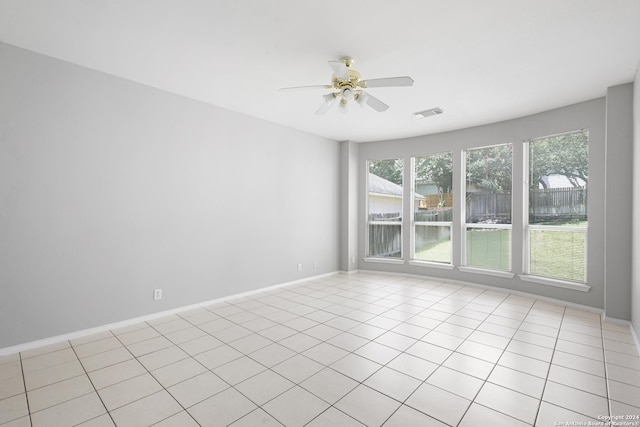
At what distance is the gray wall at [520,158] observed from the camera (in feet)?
12.5

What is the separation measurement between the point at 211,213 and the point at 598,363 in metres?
4.32

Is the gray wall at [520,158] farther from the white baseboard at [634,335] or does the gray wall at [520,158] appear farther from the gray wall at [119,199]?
the gray wall at [119,199]

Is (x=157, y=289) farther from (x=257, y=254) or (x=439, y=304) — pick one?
(x=439, y=304)

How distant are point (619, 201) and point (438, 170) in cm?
258

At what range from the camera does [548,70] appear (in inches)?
121

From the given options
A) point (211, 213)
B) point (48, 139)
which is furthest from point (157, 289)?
point (48, 139)

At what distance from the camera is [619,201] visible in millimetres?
3418

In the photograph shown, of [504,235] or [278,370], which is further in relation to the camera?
[504,235]

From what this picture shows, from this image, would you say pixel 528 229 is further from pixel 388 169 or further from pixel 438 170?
pixel 388 169

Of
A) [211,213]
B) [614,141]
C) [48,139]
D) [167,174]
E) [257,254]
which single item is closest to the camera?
[48,139]

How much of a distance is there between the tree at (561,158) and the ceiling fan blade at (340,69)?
3434 mm

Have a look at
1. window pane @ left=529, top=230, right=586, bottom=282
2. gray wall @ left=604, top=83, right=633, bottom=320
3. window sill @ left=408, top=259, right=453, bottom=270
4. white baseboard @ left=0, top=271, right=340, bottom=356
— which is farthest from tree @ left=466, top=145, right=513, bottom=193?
white baseboard @ left=0, top=271, right=340, bottom=356

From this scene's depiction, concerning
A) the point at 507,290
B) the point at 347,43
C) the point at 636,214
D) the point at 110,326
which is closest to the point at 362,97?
the point at 347,43

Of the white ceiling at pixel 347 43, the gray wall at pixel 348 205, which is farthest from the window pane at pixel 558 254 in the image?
the gray wall at pixel 348 205
